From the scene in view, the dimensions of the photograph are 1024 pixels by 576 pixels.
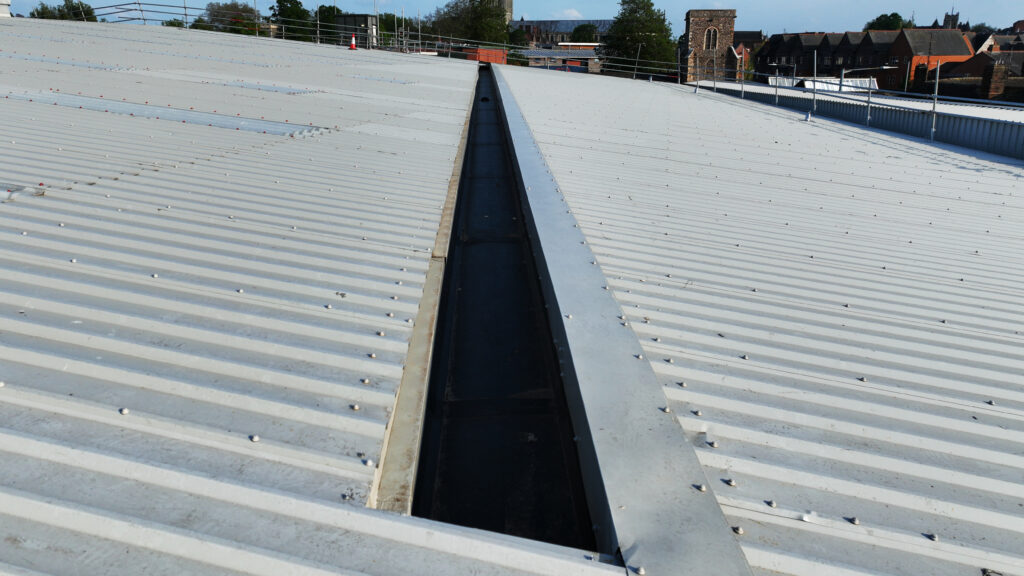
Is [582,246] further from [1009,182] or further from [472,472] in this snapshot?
[1009,182]

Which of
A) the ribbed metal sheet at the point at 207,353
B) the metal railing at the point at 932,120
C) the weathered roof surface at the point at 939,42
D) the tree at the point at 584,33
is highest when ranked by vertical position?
the tree at the point at 584,33

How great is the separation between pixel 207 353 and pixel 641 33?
224ft

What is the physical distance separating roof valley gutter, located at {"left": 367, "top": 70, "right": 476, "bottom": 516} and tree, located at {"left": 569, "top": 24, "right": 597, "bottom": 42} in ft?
396

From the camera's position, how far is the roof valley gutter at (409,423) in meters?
2.29

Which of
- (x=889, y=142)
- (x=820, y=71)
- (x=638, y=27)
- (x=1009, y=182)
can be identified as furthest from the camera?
(x=820, y=71)

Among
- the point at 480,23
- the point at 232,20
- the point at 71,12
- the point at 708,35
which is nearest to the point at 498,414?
the point at 232,20

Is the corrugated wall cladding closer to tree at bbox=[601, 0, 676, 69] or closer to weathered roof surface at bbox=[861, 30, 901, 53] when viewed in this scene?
tree at bbox=[601, 0, 676, 69]

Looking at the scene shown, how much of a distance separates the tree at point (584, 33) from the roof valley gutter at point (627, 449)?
12088 centimetres

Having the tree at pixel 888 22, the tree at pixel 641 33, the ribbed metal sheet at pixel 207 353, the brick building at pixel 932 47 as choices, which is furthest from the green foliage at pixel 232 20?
the tree at pixel 888 22

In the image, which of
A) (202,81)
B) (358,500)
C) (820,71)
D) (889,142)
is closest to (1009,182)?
(889,142)

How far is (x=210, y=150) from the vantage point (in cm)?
663

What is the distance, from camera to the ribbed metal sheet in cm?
184

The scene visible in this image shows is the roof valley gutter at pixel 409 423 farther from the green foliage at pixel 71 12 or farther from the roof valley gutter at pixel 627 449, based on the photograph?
the green foliage at pixel 71 12

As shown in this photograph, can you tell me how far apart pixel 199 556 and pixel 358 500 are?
0.44 metres
